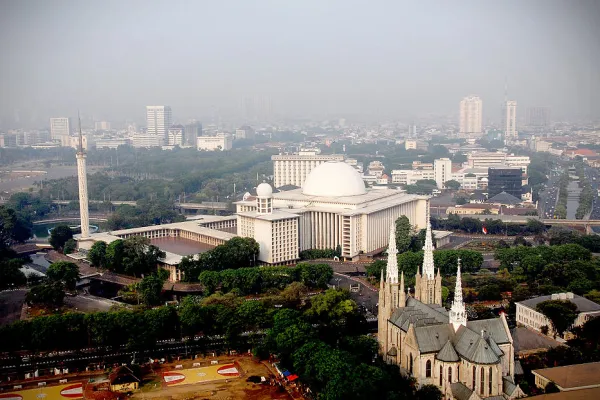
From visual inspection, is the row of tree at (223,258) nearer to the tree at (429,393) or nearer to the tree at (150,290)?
the tree at (150,290)

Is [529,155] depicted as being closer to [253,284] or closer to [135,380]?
[253,284]

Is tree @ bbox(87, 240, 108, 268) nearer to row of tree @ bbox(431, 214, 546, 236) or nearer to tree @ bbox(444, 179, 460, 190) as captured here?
row of tree @ bbox(431, 214, 546, 236)

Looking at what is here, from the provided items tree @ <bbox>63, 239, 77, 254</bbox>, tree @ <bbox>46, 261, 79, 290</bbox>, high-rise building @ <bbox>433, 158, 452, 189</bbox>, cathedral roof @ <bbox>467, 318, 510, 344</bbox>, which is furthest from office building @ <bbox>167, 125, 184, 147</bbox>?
cathedral roof @ <bbox>467, 318, 510, 344</bbox>

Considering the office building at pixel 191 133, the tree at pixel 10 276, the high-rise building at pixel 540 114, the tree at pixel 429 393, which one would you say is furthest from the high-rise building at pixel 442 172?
the tree at pixel 429 393

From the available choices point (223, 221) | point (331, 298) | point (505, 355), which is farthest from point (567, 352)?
point (223, 221)

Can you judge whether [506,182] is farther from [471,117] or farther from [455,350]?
[471,117]
